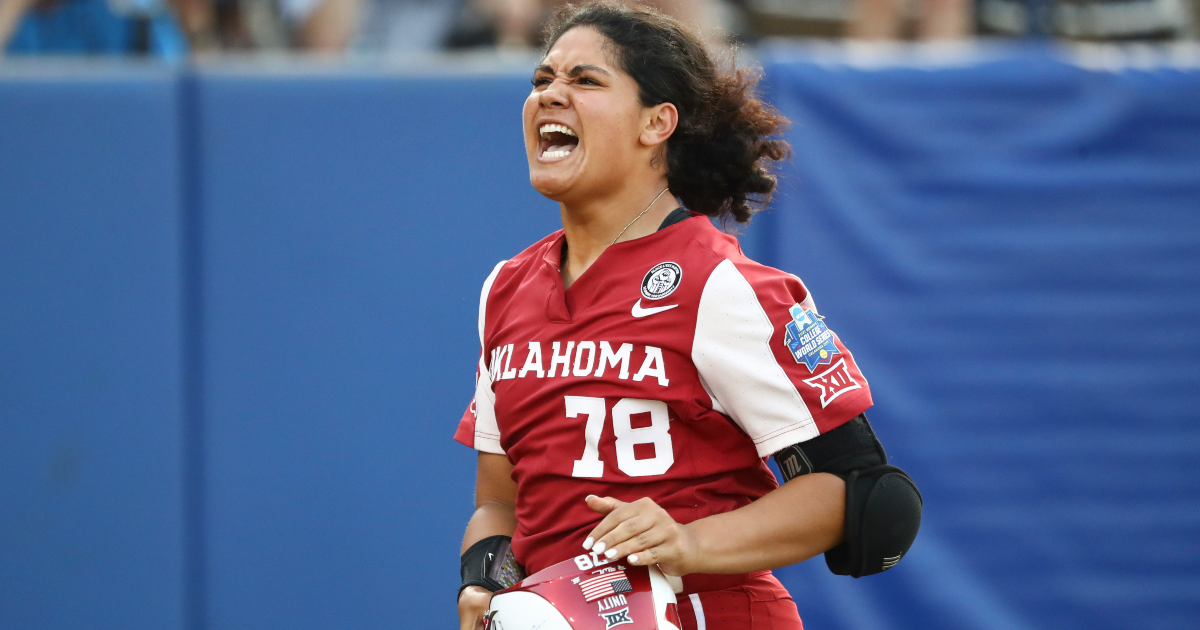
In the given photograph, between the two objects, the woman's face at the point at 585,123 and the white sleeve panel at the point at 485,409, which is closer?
the woman's face at the point at 585,123

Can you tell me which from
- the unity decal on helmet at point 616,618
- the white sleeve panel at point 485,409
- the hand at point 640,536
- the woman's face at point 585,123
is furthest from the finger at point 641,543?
the woman's face at point 585,123

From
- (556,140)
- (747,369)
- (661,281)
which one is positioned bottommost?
(747,369)

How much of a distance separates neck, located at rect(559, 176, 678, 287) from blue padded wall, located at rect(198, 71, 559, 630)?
1.69 metres

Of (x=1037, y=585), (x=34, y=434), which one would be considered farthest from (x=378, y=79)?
(x=1037, y=585)

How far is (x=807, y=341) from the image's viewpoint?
1.78 m

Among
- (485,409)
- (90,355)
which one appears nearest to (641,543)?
(485,409)

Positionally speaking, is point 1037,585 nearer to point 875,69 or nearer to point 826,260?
point 826,260

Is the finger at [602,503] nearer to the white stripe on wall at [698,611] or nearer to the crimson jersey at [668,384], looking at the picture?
the crimson jersey at [668,384]

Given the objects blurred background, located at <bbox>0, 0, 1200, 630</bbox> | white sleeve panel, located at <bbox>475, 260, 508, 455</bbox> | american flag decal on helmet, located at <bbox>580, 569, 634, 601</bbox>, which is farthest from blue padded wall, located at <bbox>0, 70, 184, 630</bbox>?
american flag decal on helmet, located at <bbox>580, 569, 634, 601</bbox>

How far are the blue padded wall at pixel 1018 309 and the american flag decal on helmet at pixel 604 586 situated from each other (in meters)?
2.09

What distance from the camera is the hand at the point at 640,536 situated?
1630 mm

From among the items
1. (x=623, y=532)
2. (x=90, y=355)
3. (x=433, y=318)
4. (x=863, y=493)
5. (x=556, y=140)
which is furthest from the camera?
(x=433, y=318)

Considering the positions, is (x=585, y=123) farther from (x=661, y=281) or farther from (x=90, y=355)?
(x=90, y=355)

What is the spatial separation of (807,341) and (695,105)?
0.56 metres
